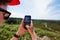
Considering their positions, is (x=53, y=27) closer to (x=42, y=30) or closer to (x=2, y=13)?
(x=42, y=30)

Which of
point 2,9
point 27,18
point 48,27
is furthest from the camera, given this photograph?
point 48,27

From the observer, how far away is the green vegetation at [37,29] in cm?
414

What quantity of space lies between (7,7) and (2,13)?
6cm

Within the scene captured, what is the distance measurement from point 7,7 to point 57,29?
3.88 metres

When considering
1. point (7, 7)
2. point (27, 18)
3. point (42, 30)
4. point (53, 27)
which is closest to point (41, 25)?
point (42, 30)

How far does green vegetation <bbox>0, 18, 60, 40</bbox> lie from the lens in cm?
414

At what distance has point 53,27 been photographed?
4848mm

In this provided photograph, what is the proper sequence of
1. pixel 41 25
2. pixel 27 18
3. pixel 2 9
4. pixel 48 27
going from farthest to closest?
pixel 48 27
pixel 41 25
pixel 27 18
pixel 2 9

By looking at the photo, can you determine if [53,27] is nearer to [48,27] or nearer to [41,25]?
[48,27]

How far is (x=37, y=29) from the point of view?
4.53 m

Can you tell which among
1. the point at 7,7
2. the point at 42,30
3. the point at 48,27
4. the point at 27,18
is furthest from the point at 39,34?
the point at 7,7

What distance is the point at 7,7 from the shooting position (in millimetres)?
1076

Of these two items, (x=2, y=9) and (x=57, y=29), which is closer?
(x=2, y=9)

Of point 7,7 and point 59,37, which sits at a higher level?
point 7,7
